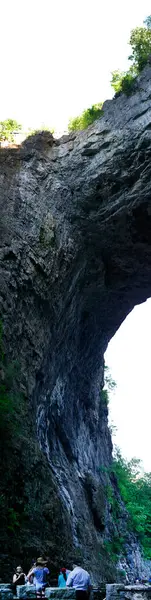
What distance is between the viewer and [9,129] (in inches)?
800

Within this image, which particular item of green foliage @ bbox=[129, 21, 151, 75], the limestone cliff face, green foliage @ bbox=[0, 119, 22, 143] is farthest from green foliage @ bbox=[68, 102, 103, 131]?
green foliage @ bbox=[0, 119, 22, 143]

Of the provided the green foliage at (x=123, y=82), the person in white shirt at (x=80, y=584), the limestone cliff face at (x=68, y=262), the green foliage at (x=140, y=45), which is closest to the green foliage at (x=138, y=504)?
the limestone cliff face at (x=68, y=262)

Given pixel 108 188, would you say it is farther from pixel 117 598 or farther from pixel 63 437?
pixel 117 598

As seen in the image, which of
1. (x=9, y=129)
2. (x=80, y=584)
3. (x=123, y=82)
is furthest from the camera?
A: (x=9, y=129)

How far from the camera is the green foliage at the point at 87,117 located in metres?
19.7

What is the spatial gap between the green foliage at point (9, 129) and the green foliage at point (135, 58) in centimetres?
401

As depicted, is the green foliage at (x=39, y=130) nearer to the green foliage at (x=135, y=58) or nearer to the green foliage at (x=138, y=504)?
the green foliage at (x=135, y=58)

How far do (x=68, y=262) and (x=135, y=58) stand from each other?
831 cm

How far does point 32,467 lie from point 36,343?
4356 mm

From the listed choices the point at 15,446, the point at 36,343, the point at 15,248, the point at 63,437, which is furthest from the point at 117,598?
the point at 63,437

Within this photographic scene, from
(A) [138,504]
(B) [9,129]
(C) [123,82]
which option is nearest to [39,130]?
(B) [9,129]

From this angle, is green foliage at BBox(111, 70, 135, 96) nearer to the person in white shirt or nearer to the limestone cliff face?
the limestone cliff face

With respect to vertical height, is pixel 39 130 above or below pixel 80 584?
Result: above

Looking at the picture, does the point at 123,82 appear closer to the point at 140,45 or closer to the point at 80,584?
the point at 140,45
